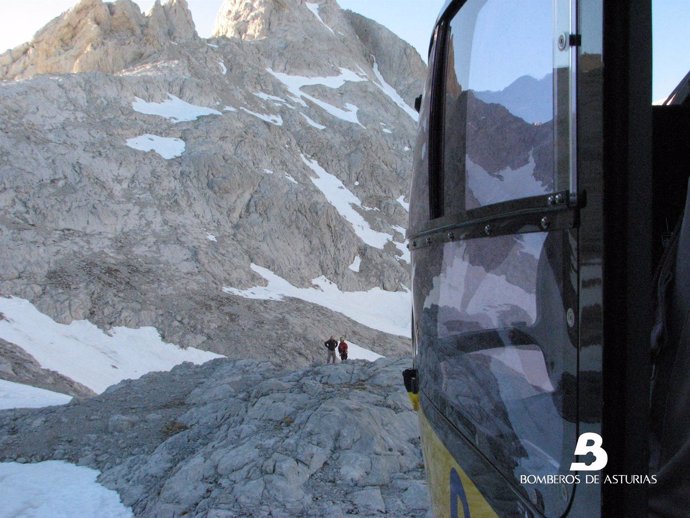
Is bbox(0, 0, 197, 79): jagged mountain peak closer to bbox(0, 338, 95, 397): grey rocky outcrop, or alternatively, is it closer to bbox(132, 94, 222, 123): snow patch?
bbox(132, 94, 222, 123): snow patch

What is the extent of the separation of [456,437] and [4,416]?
10969 mm

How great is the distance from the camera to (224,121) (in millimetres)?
44531

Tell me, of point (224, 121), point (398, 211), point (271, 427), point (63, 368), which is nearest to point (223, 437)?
point (271, 427)

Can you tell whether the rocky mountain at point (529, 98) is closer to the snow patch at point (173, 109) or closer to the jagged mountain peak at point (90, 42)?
the snow patch at point (173, 109)

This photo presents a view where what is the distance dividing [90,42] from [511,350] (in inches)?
2439

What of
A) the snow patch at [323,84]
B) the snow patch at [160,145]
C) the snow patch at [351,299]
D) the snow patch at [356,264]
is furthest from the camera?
the snow patch at [323,84]

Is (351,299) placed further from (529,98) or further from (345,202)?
(529,98)

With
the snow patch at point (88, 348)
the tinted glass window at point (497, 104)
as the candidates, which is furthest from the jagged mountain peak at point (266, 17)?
the tinted glass window at point (497, 104)

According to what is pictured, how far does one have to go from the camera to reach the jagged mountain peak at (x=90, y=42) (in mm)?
53594

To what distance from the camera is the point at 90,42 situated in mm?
54656

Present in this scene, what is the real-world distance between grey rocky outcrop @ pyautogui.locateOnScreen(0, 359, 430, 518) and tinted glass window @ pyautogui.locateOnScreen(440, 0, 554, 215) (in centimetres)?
481

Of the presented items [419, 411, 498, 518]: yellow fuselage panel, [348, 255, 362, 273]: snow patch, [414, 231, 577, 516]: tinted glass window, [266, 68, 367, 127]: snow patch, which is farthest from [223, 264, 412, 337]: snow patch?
[414, 231, 577, 516]: tinted glass window

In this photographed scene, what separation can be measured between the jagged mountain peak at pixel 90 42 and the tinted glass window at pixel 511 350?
190 ft

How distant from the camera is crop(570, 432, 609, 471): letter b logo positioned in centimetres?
130
